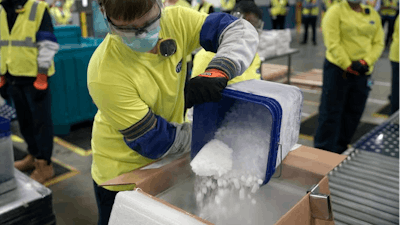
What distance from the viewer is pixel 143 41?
1.13m

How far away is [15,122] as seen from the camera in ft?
15.3

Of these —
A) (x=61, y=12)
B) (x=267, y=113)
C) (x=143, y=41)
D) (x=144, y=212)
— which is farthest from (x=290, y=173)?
(x=61, y=12)

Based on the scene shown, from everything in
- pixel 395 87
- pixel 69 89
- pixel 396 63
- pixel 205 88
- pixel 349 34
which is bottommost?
pixel 69 89

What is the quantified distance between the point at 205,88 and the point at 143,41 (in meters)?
0.32

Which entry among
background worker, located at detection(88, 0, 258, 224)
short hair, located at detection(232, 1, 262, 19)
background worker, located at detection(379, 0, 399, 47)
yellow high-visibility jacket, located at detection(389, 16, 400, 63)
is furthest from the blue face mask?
background worker, located at detection(379, 0, 399, 47)

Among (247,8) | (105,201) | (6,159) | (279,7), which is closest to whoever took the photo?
(105,201)

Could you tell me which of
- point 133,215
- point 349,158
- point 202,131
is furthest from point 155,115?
point 349,158

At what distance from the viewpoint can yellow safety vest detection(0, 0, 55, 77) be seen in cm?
276

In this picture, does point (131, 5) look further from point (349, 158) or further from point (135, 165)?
point (349, 158)

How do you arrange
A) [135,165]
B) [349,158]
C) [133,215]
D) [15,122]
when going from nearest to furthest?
[133,215]
[135,165]
[349,158]
[15,122]

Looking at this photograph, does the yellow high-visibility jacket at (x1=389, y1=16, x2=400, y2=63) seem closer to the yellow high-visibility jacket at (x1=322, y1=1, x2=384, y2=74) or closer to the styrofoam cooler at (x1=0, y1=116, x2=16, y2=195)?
the yellow high-visibility jacket at (x1=322, y1=1, x2=384, y2=74)

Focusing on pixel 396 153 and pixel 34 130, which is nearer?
pixel 396 153

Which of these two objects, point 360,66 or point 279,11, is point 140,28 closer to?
point 360,66

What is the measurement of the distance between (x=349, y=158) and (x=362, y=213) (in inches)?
17.2
